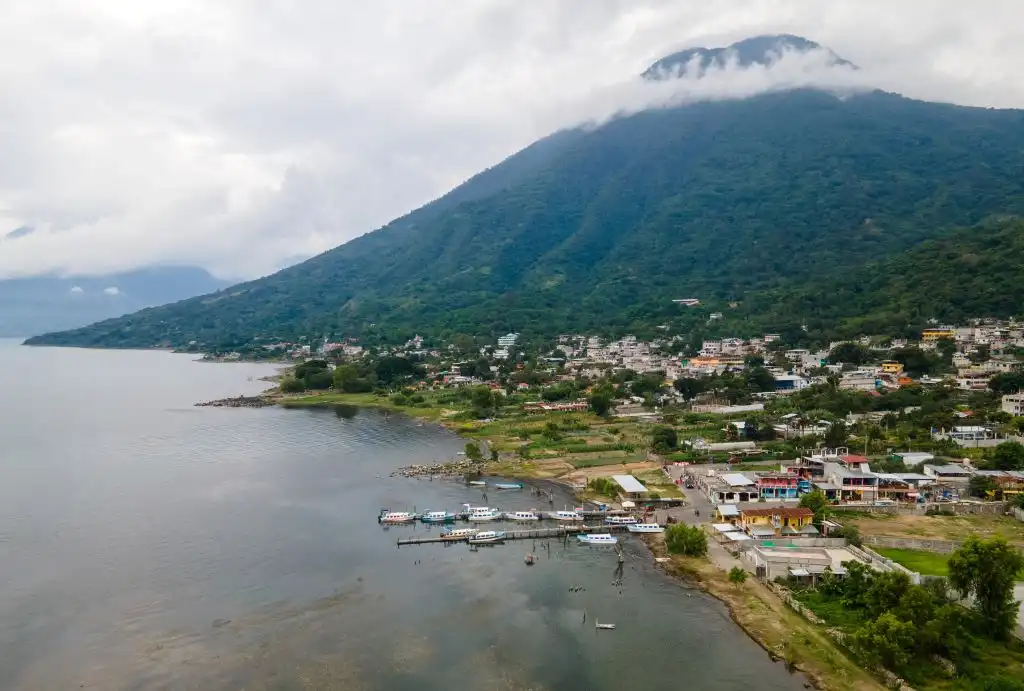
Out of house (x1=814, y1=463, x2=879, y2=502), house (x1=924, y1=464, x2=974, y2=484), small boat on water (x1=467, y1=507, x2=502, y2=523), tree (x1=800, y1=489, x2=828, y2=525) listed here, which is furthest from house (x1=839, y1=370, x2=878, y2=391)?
small boat on water (x1=467, y1=507, x2=502, y2=523)

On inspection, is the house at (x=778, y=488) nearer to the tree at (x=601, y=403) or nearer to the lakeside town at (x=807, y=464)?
the lakeside town at (x=807, y=464)

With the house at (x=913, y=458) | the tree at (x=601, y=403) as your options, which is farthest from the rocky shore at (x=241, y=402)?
the house at (x=913, y=458)

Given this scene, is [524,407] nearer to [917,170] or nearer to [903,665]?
[903,665]

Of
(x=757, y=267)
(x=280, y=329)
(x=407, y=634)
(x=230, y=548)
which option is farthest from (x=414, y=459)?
(x=280, y=329)

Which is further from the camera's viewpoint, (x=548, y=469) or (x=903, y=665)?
(x=548, y=469)

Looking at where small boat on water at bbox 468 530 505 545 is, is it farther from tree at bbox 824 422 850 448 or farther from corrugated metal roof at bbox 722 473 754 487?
tree at bbox 824 422 850 448

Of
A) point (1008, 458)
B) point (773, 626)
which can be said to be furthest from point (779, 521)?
point (1008, 458)
